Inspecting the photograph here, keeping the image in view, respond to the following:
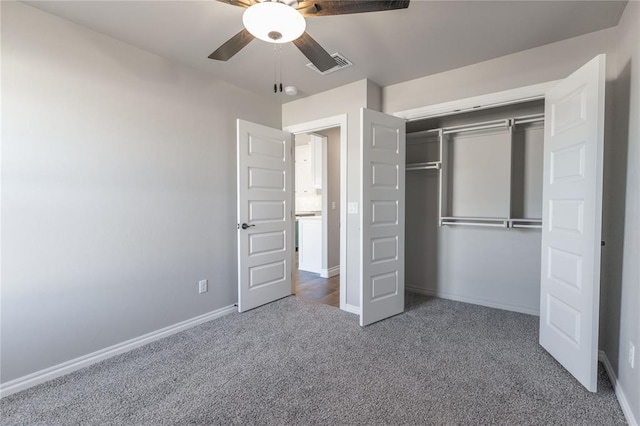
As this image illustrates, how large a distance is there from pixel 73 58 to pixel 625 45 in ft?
12.3

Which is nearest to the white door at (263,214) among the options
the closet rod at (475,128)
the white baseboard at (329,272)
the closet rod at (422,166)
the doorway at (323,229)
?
the doorway at (323,229)

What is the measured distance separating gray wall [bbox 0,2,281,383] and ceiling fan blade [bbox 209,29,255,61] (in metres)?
1.06

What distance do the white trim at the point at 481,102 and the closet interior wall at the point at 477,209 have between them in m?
0.37

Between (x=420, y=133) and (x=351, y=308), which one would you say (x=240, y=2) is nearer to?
(x=420, y=133)

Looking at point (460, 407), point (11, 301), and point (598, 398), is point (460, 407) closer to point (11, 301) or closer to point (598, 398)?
point (598, 398)

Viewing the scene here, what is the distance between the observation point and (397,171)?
302 centimetres

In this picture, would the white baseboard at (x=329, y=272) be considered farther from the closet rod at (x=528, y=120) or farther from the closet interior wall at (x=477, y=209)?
the closet rod at (x=528, y=120)

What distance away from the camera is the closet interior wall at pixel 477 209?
3129 millimetres

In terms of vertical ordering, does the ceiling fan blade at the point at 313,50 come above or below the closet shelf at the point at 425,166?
above

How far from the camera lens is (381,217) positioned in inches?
114

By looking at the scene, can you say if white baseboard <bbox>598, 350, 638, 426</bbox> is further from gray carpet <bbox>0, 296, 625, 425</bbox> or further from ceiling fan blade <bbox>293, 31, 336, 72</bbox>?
ceiling fan blade <bbox>293, 31, 336, 72</bbox>

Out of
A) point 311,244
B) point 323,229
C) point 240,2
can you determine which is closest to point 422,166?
point 323,229

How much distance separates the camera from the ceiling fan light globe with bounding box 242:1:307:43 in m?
1.37

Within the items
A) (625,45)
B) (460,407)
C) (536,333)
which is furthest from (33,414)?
(625,45)
